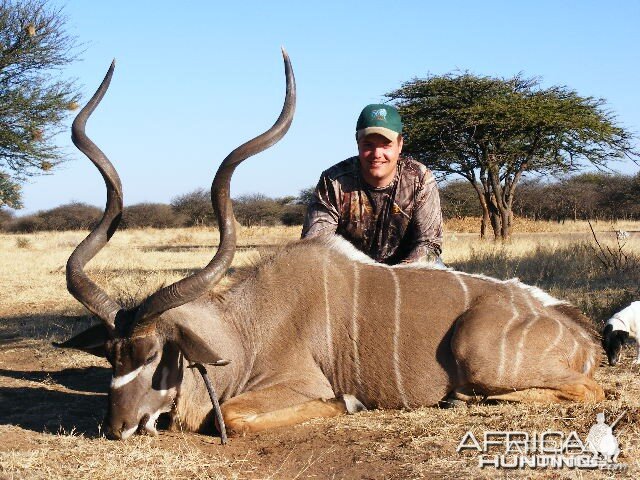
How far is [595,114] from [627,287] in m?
12.2

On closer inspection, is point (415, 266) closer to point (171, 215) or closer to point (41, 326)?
point (41, 326)

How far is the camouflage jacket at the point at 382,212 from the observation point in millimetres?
5297

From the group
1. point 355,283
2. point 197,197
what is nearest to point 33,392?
point 355,283

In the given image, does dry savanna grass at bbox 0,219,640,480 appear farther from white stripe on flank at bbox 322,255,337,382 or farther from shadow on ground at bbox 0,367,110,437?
white stripe on flank at bbox 322,255,337,382

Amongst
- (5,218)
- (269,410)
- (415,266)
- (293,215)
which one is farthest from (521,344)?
(5,218)

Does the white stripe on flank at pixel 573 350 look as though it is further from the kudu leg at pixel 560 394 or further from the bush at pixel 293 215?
the bush at pixel 293 215

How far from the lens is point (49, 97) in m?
17.5

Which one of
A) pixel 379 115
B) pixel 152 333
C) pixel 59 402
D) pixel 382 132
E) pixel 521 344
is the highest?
pixel 379 115

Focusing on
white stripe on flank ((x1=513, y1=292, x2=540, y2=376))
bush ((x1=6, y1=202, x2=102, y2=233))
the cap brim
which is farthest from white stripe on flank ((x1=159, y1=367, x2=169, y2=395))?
bush ((x1=6, y1=202, x2=102, y2=233))

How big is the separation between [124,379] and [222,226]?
3.05 feet

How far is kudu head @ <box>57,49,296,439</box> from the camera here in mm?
3752

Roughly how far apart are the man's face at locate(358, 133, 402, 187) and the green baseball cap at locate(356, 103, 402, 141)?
0.13ft

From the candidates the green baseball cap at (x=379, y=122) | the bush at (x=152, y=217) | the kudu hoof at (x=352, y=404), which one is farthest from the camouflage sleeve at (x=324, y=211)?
the bush at (x=152, y=217)

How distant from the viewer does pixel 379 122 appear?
5.07 m
